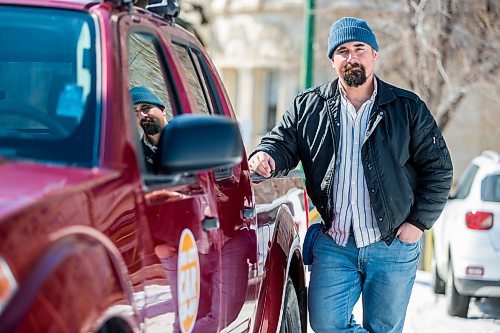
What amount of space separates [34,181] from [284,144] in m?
3.02

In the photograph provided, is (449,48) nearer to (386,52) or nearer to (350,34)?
(386,52)

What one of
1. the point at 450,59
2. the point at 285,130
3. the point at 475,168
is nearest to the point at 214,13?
the point at 450,59

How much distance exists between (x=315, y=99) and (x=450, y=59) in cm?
1151

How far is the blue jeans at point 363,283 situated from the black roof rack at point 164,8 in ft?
5.27

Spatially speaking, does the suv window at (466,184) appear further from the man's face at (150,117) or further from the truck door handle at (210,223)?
the truck door handle at (210,223)

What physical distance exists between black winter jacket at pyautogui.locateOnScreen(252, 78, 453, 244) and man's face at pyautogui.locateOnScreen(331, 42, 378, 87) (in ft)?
0.45

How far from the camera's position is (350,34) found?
202 inches

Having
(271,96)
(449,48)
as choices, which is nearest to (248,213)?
(449,48)

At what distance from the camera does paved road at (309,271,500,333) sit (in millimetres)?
8844

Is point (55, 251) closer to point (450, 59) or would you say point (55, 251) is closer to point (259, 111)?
point (450, 59)

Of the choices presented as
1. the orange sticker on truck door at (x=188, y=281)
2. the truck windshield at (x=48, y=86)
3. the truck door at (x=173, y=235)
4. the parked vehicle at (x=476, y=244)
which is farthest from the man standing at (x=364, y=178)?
the parked vehicle at (x=476, y=244)

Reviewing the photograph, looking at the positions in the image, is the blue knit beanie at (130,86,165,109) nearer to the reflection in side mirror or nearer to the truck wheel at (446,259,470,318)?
the reflection in side mirror

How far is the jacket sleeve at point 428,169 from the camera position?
16.8ft

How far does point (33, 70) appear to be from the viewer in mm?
3506
